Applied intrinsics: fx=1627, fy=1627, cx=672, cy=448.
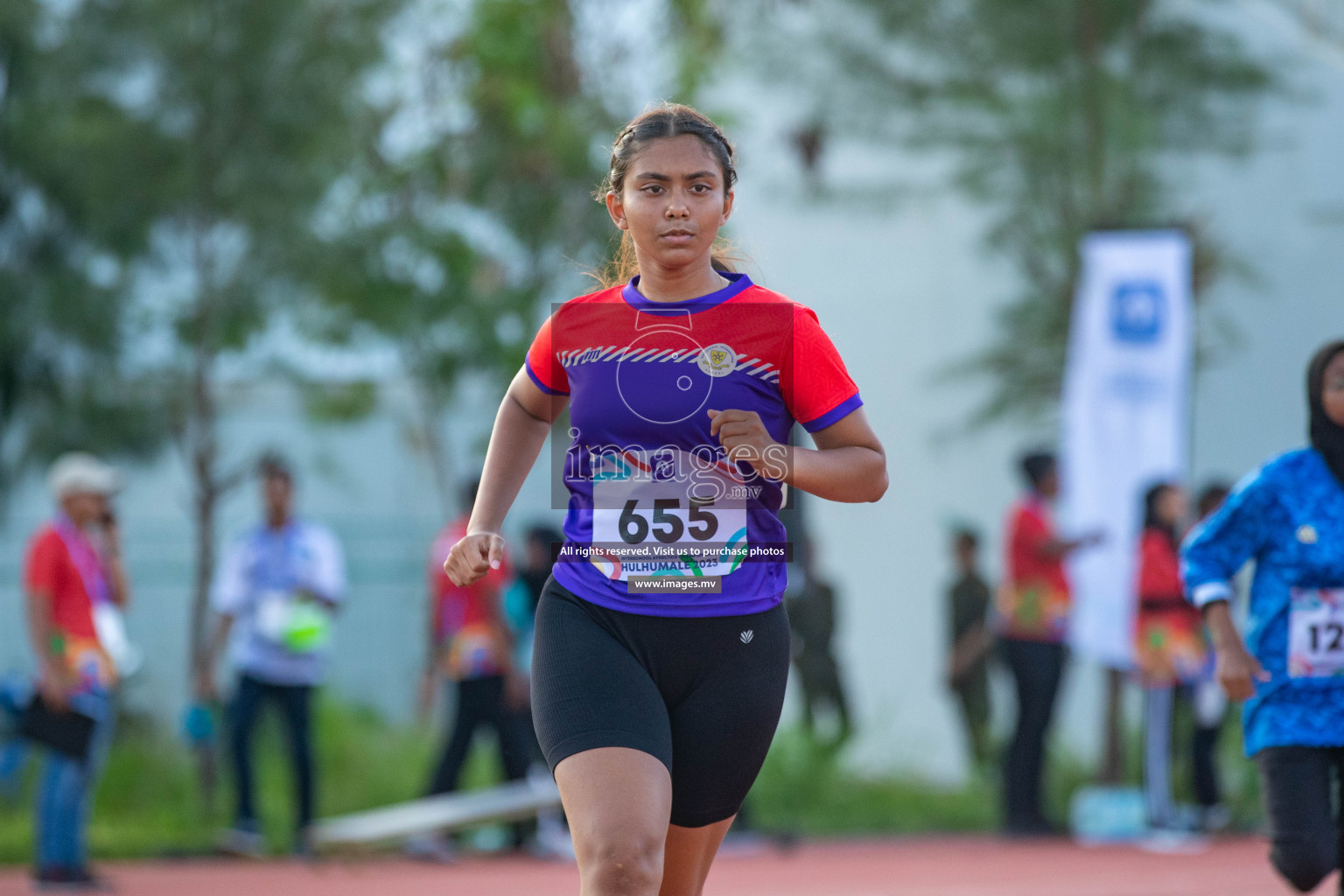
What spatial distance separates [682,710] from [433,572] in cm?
659

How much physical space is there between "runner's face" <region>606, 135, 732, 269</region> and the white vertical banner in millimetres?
6990

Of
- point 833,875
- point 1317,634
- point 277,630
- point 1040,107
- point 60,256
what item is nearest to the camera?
point 1317,634

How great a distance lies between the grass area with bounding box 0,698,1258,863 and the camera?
34.5 feet

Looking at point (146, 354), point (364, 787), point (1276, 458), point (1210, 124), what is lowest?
point (364, 787)

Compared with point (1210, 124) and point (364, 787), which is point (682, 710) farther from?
point (1210, 124)

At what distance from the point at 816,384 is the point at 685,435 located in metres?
0.29

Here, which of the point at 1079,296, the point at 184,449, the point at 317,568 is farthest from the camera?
the point at 184,449

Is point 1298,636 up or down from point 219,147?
down

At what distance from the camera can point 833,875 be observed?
8.82 metres

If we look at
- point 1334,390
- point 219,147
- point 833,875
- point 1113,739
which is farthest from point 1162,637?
point 219,147

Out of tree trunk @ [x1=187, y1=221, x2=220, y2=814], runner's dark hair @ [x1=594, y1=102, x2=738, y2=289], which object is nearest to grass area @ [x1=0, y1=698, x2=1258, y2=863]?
tree trunk @ [x1=187, y1=221, x2=220, y2=814]

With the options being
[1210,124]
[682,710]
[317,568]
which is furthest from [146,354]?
[682,710]

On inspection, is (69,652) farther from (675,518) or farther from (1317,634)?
(1317,634)

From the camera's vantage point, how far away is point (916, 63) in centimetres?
1370
